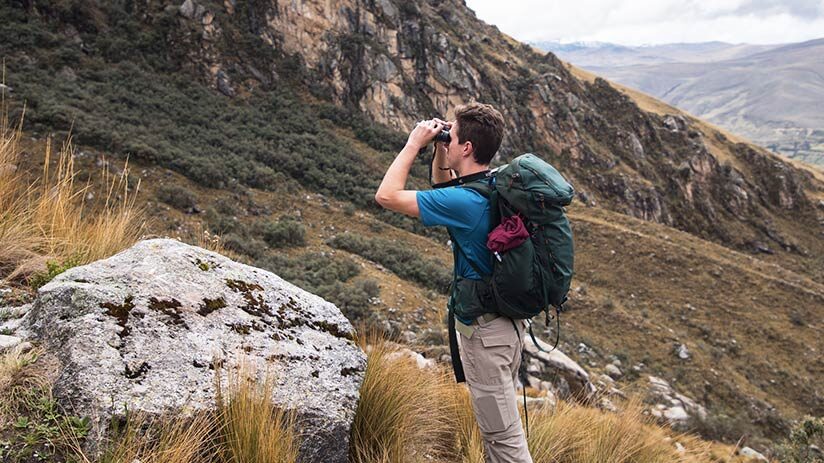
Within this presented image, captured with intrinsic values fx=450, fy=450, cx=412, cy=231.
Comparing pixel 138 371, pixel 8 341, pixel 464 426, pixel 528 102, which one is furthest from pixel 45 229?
pixel 528 102

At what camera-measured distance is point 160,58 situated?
2866cm

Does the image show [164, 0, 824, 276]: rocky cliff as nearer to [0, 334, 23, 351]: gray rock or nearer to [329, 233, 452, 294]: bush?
[329, 233, 452, 294]: bush

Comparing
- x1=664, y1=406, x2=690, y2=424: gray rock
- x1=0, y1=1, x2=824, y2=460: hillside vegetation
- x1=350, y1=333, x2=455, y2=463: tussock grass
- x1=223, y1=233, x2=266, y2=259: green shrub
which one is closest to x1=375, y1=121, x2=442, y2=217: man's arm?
x1=350, y1=333, x2=455, y2=463: tussock grass

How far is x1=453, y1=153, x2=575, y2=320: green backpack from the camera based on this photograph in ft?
7.77

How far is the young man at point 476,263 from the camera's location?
250 centimetres

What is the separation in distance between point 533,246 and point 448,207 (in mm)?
504

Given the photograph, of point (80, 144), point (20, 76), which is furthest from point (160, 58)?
point (80, 144)

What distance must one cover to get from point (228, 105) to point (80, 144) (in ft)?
42.2

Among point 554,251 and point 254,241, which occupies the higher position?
point 554,251

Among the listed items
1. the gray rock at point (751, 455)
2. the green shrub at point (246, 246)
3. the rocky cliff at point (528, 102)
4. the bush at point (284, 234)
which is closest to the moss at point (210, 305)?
the gray rock at point (751, 455)

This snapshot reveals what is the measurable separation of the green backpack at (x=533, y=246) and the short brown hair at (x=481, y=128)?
0.60ft

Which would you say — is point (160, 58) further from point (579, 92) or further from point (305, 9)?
point (579, 92)

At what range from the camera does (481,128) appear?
2535 millimetres

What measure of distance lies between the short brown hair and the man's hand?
16 centimetres
